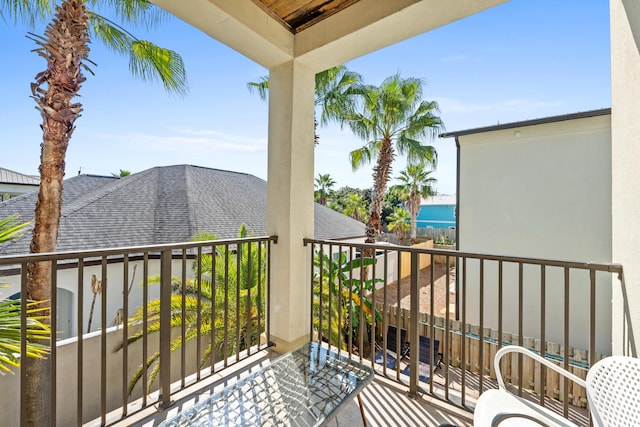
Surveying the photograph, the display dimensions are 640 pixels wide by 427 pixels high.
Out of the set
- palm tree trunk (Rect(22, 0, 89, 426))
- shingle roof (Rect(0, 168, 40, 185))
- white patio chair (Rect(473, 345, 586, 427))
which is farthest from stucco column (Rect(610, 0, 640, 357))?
shingle roof (Rect(0, 168, 40, 185))

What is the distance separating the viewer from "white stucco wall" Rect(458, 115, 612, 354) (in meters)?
5.95

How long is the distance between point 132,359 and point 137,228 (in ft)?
14.4

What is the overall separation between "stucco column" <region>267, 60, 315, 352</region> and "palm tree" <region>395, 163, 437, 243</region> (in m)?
16.4

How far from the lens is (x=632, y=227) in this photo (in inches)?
50.4

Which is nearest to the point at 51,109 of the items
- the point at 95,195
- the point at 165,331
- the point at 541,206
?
the point at 165,331

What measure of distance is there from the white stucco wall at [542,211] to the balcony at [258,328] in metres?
0.06

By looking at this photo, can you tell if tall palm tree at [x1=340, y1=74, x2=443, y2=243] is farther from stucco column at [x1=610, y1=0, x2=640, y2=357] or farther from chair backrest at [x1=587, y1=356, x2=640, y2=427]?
chair backrest at [x1=587, y1=356, x2=640, y2=427]

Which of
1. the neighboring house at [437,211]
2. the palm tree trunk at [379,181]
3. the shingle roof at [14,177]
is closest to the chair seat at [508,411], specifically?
the palm tree trunk at [379,181]

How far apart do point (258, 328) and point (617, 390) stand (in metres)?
2.32

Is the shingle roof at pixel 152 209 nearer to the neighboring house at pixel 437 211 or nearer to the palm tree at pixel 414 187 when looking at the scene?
the palm tree at pixel 414 187

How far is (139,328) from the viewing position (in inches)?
180

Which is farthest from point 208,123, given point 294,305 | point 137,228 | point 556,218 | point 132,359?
point 556,218

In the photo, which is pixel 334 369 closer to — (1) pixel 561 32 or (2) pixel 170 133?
(1) pixel 561 32

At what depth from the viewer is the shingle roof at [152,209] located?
725cm
